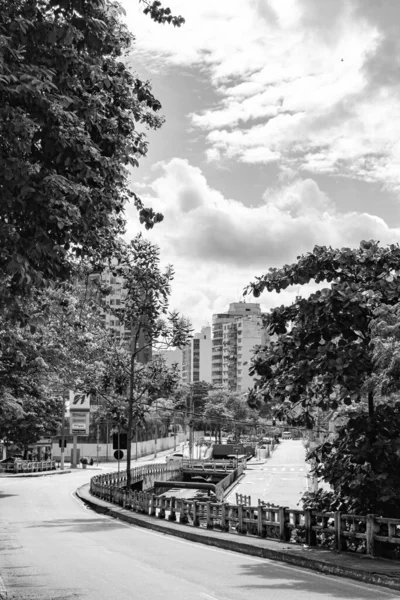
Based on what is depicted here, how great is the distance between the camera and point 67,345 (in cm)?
3269

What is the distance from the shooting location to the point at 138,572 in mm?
15398

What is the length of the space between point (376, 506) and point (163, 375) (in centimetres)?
2090

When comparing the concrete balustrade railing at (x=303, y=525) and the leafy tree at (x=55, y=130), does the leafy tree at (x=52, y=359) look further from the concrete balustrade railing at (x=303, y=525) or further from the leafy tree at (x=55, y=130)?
the leafy tree at (x=55, y=130)

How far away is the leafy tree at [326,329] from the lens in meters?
16.7

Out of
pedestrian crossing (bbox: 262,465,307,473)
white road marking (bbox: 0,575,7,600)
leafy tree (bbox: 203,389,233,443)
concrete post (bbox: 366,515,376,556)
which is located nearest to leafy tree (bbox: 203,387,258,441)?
leafy tree (bbox: 203,389,233,443)

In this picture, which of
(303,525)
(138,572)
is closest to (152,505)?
(303,525)

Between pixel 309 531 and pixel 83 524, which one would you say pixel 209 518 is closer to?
pixel 309 531

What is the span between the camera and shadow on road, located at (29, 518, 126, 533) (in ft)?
90.0

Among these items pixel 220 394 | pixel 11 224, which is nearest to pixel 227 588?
pixel 11 224

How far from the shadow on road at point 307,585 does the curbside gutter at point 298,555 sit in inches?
8.2

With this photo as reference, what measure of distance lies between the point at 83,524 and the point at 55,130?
2295 cm

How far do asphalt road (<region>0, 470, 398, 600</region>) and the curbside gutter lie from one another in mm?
277

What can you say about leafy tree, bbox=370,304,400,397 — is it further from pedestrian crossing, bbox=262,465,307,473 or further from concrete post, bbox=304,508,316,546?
pedestrian crossing, bbox=262,465,307,473

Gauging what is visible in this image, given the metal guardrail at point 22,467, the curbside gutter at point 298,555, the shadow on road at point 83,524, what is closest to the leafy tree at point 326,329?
the curbside gutter at point 298,555
